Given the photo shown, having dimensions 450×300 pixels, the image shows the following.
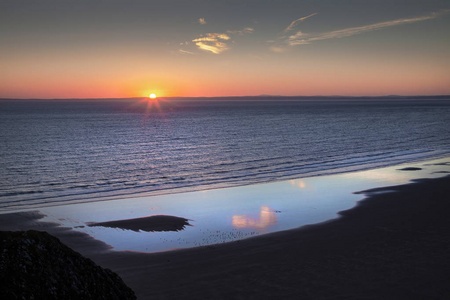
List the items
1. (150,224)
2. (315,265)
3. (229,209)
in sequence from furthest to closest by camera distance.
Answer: (229,209)
(150,224)
(315,265)

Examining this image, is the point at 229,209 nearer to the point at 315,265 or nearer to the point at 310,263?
the point at 310,263

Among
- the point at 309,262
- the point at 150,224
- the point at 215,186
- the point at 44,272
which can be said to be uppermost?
the point at 44,272

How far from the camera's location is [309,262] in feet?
43.0

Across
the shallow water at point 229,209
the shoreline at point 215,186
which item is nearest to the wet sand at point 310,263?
the shallow water at point 229,209

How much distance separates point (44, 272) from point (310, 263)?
8734 mm

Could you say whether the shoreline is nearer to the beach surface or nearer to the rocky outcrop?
the beach surface

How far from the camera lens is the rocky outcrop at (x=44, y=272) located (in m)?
6.08

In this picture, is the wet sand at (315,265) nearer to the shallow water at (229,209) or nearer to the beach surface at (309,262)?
the beach surface at (309,262)

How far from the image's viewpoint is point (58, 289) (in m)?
6.43

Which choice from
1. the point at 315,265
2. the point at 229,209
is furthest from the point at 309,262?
the point at 229,209

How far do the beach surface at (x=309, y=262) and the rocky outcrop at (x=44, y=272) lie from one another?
4003 mm

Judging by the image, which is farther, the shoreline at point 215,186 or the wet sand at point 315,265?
the shoreline at point 215,186

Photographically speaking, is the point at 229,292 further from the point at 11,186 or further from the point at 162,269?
the point at 11,186

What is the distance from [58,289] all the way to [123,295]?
1462 mm
